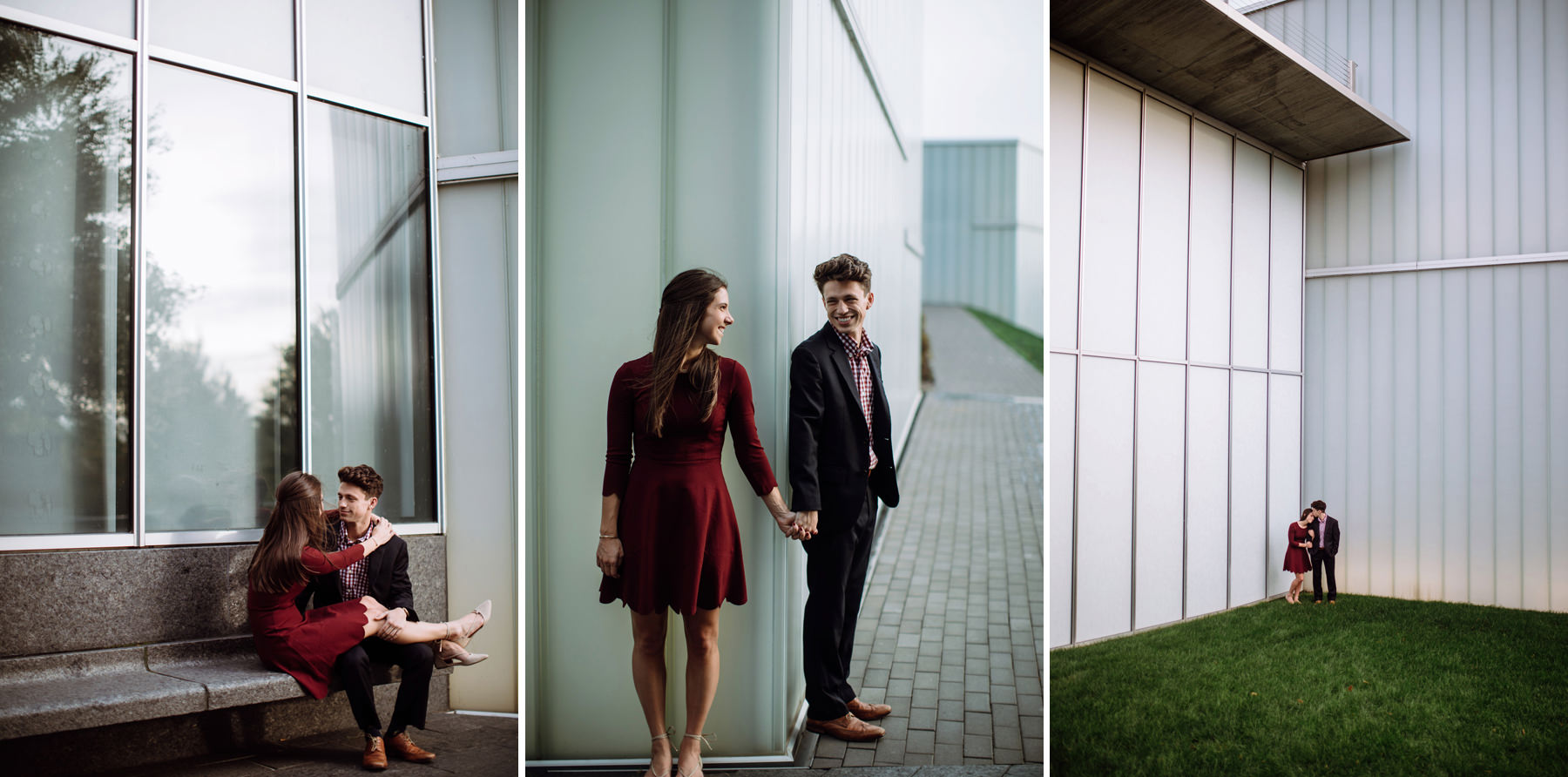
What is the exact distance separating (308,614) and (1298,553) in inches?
180

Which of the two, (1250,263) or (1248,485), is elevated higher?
(1250,263)

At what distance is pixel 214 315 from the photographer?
2.64 metres

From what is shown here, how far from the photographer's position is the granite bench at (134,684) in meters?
2.23

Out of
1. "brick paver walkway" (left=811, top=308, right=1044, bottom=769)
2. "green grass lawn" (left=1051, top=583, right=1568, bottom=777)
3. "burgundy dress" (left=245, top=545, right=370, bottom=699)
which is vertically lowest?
"green grass lawn" (left=1051, top=583, right=1568, bottom=777)

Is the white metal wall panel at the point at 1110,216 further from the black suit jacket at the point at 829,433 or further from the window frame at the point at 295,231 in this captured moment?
the window frame at the point at 295,231

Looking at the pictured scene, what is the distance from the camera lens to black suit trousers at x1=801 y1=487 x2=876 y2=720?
101 inches

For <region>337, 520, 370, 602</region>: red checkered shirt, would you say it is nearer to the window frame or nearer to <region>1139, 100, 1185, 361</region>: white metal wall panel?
the window frame

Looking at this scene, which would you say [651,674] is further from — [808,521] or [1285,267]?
[1285,267]

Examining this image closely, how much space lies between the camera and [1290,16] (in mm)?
4297

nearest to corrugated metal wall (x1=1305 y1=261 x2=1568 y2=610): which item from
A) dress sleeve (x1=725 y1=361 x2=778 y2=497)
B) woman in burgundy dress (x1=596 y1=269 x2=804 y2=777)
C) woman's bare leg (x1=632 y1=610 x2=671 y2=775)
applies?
dress sleeve (x1=725 y1=361 x2=778 y2=497)

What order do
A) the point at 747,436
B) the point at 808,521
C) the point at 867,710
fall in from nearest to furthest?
the point at 747,436, the point at 808,521, the point at 867,710

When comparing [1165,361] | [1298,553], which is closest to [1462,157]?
[1165,361]

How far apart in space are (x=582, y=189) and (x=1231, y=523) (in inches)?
152

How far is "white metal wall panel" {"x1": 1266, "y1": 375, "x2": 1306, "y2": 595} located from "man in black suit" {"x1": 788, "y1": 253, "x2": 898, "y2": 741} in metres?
2.55
